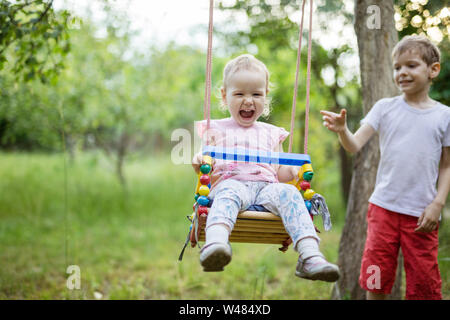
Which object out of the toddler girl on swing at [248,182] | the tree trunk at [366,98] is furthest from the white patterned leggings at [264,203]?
the tree trunk at [366,98]

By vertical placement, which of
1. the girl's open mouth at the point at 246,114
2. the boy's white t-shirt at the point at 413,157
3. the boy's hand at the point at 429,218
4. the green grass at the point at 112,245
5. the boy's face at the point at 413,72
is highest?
the boy's face at the point at 413,72

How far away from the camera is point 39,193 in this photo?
9.71 m

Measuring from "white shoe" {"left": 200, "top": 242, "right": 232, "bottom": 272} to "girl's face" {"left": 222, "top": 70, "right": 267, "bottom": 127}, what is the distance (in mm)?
980

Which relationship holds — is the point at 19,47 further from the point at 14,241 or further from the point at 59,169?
the point at 59,169

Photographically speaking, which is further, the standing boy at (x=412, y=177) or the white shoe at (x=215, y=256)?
the standing boy at (x=412, y=177)

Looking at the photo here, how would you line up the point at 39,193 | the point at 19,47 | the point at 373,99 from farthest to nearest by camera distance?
1. the point at 39,193
2. the point at 19,47
3. the point at 373,99

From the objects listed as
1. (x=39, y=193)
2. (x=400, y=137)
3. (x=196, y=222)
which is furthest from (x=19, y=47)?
(x=39, y=193)

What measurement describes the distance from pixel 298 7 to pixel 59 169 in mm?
7412

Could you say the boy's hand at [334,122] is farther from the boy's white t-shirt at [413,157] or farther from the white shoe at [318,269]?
the white shoe at [318,269]

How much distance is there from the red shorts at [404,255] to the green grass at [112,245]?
3.98 ft

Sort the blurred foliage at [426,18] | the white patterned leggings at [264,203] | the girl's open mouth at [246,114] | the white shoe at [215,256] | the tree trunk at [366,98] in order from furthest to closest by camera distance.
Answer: the blurred foliage at [426,18], the tree trunk at [366,98], the girl's open mouth at [246,114], the white patterned leggings at [264,203], the white shoe at [215,256]

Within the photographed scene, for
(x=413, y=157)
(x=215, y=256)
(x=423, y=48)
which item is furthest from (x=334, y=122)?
(x=215, y=256)

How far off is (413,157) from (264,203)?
937 millimetres

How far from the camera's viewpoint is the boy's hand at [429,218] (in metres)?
2.36
